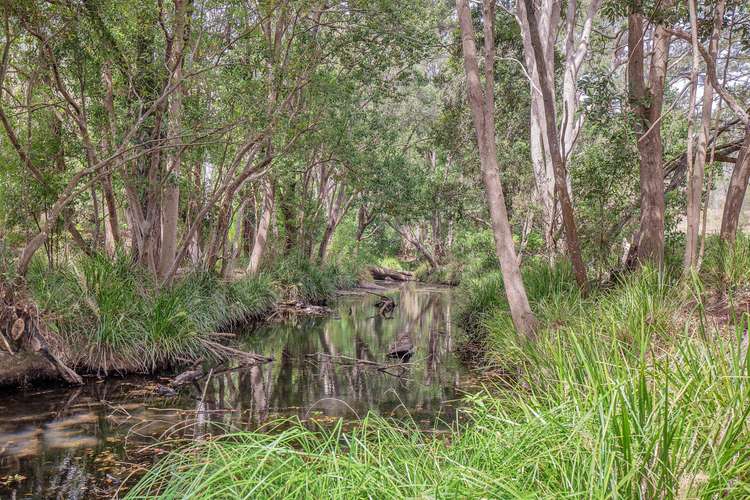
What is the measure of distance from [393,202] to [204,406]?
416 inches

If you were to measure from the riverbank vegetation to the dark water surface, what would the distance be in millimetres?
700

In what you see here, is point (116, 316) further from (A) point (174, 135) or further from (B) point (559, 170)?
(B) point (559, 170)

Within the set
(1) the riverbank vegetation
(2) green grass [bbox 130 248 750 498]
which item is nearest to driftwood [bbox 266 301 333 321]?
(1) the riverbank vegetation

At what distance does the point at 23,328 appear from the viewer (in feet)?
26.3

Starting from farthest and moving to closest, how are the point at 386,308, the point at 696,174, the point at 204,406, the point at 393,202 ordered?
the point at 386,308
the point at 393,202
the point at 204,406
the point at 696,174

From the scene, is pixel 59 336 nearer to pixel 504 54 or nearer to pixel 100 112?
pixel 100 112

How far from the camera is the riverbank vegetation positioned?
306cm

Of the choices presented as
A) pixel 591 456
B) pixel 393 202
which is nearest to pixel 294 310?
pixel 393 202

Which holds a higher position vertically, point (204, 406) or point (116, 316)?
point (116, 316)

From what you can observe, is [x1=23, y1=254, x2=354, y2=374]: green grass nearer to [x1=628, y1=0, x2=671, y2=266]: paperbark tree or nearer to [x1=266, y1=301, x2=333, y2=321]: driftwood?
[x1=266, y1=301, x2=333, y2=321]: driftwood

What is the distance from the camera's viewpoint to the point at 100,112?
436 inches

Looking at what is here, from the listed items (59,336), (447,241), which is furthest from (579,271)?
(447,241)

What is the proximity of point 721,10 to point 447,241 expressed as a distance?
2705 centimetres

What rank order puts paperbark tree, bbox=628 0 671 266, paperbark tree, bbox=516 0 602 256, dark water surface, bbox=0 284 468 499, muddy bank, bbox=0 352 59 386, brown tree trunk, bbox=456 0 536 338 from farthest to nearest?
paperbark tree, bbox=516 0 602 256, paperbark tree, bbox=628 0 671 266, muddy bank, bbox=0 352 59 386, brown tree trunk, bbox=456 0 536 338, dark water surface, bbox=0 284 468 499
